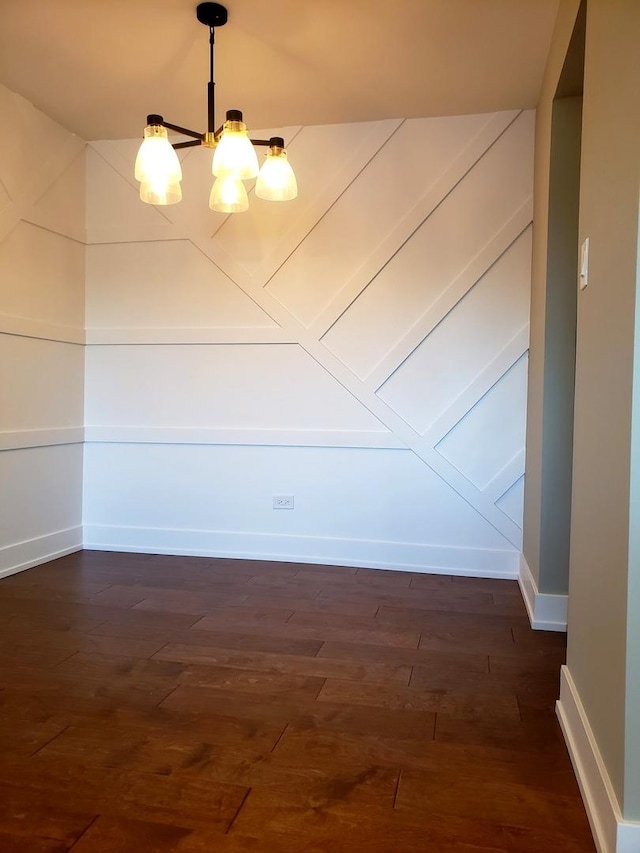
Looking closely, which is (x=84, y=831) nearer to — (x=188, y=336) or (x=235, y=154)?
(x=235, y=154)

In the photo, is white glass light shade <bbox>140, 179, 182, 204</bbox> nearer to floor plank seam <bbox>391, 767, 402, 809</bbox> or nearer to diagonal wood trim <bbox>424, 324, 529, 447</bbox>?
diagonal wood trim <bbox>424, 324, 529, 447</bbox>

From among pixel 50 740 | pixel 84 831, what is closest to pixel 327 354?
pixel 50 740

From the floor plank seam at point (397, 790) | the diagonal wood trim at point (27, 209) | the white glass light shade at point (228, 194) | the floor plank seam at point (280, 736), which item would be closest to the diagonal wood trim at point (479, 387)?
the white glass light shade at point (228, 194)

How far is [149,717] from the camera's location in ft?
6.40

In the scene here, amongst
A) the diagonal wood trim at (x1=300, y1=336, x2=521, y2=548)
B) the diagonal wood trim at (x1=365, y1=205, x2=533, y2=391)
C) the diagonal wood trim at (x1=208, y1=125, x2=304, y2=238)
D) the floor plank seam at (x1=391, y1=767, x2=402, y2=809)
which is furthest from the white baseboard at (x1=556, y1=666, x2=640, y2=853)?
the diagonal wood trim at (x1=208, y1=125, x2=304, y2=238)

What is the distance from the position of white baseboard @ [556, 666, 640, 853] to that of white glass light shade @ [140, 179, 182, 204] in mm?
2274

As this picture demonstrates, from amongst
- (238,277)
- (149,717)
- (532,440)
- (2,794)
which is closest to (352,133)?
(238,277)

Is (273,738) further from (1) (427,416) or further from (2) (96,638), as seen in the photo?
(1) (427,416)

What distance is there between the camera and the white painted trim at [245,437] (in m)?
3.65

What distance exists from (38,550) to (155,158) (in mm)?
2339

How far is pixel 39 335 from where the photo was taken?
360 cm

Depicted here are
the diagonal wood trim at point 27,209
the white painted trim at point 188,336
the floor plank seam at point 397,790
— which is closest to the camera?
the floor plank seam at point 397,790

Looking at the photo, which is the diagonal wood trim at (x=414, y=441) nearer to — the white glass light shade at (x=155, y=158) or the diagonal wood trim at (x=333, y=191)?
the diagonal wood trim at (x=333, y=191)

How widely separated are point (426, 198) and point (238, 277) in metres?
1.17
